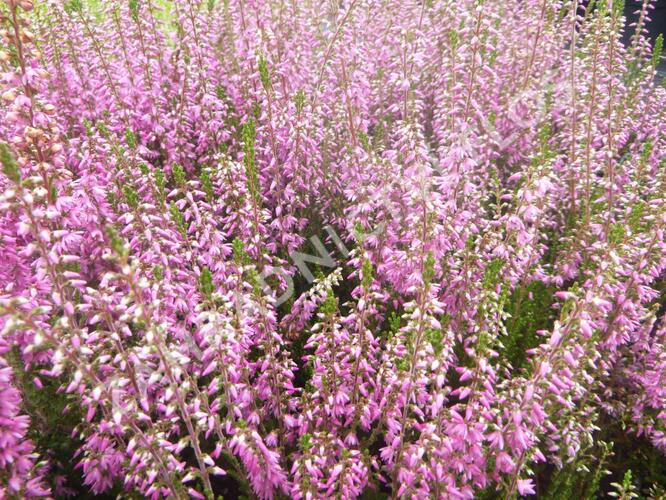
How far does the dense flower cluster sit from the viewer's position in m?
2.53

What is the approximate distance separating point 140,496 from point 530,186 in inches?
133

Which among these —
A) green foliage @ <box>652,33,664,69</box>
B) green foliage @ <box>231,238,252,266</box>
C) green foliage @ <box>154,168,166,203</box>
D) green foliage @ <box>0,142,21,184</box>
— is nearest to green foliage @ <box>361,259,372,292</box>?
green foliage @ <box>231,238,252,266</box>

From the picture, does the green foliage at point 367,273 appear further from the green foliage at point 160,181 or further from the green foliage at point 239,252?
the green foliage at point 160,181

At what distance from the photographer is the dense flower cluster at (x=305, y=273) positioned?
253 cm

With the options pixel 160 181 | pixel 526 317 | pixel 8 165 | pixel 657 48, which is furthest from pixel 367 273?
pixel 657 48

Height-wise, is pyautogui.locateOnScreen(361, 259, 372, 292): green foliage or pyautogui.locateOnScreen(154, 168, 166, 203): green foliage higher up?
pyautogui.locateOnScreen(154, 168, 166, 203): green foliage

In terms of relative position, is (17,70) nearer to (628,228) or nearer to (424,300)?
(424,300)

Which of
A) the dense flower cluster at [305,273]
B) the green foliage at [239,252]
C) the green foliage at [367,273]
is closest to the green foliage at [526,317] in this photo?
the dense flower cluster at [305,273]

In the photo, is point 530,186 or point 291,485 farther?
point 530,186

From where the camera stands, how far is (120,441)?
9.34 ft

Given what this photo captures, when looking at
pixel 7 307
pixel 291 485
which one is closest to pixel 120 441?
pixel 291 485

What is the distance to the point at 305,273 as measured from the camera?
15.3ft

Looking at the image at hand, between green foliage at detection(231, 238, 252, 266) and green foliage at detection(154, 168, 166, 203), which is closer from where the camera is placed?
green foliage at detection(231, 238, 252, 266)

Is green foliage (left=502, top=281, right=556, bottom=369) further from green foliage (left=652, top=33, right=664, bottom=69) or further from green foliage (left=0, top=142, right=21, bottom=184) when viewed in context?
green foliage (left=0, top=142, right=21, bottom=184)
